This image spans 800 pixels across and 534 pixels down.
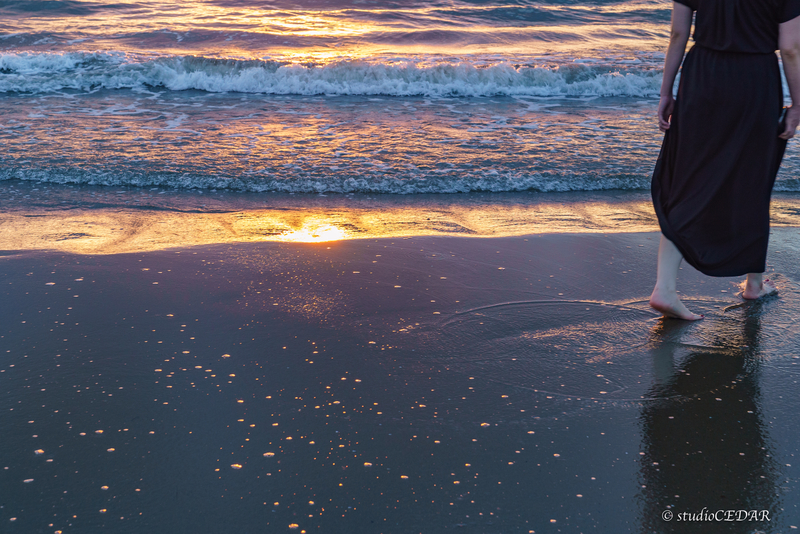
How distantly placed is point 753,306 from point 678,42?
1.28 m

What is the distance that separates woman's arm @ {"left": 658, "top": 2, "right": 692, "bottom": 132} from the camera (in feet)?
8.26

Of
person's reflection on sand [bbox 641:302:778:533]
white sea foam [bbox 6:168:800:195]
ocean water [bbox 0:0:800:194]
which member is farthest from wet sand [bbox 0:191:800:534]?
ocean water [bbox 0:0:800:194]

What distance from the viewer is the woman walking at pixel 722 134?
2381 millimetres

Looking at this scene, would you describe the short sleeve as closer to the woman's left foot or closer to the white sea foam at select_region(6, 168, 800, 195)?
the woman's left foot

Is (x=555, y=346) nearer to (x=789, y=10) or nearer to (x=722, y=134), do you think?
(x=722, y=134)

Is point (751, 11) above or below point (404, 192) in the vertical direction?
above

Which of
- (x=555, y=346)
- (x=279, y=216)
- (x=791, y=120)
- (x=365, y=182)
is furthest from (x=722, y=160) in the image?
(x=365, y=182)

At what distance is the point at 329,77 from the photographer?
11.4m

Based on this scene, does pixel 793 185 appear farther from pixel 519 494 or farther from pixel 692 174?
pixel 519 494

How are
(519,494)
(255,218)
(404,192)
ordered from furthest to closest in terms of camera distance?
(404,192), (255,218), (519,494)

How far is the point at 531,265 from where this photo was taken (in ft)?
11.0

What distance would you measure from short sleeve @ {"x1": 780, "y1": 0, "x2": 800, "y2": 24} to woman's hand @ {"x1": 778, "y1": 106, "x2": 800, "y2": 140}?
1.15 ft

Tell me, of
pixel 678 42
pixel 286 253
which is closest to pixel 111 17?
pixel 286 253

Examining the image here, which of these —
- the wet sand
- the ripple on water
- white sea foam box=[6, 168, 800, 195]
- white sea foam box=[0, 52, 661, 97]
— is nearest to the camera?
the wet sand
